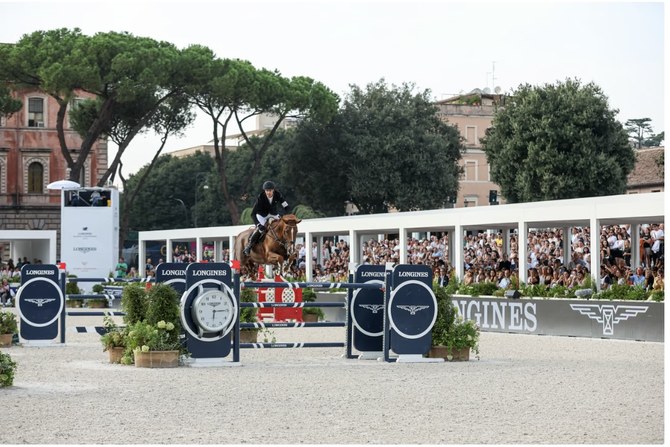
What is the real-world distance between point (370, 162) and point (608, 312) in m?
46.1

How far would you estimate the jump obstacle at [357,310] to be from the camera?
15.8 metres

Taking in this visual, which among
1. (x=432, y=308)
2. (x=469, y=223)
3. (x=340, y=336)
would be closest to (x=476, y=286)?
(x=469, y=223)

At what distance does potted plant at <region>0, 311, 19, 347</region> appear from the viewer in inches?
805

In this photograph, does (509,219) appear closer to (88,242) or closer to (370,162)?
(88,242)

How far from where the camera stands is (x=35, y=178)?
251 feet

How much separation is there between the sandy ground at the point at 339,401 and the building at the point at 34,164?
58.9m

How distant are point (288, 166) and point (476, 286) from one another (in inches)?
1732

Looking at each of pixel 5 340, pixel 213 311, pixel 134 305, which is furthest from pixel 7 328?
pixel 213 311

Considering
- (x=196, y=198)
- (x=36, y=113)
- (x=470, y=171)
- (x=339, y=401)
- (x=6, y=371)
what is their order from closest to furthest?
(x=339, y=401) → (x=6, y=371) → (x=36, y=113) → (x=196, y=198) → (x=470, y=171)

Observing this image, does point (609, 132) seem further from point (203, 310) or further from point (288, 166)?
point (203, 310)

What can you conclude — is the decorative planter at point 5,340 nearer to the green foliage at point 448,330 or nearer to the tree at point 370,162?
the green foliage at point 448,330

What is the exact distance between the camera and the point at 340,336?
23.9 meters

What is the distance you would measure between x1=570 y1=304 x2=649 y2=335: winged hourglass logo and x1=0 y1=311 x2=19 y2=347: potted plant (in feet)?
35.0

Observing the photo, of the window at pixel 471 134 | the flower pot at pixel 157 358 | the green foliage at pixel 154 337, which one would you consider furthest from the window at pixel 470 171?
the flower pot at pixel 157 358
